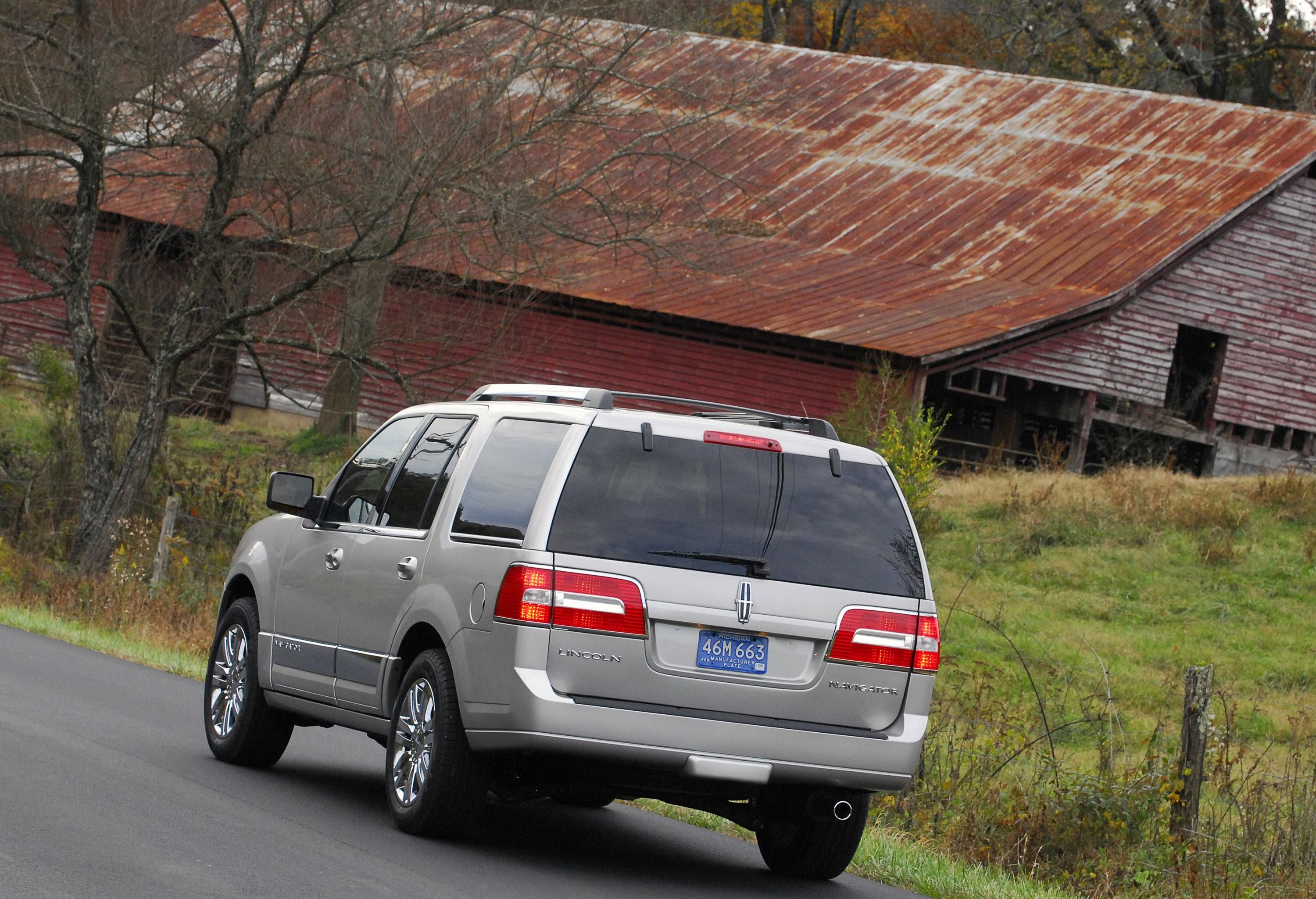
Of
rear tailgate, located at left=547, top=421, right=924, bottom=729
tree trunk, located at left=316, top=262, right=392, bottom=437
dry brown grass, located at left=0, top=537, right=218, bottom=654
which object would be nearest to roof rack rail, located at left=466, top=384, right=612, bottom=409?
rear tailgate, located at left=547, top=421, right=924, bottom=729

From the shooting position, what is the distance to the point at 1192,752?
906 cm

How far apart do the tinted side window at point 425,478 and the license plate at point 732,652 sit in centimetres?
157

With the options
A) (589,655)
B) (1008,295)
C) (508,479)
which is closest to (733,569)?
(589,655)

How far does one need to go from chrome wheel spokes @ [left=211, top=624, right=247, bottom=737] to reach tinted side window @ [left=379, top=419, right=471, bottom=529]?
1.63 meters

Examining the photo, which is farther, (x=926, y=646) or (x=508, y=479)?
(x=508, y=479)

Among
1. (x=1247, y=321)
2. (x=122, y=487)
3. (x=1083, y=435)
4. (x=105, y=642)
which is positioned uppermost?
(x=1247, y=321)

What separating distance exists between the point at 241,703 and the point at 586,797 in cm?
234

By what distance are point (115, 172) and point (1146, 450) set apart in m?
20.2

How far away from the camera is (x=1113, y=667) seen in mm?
19594

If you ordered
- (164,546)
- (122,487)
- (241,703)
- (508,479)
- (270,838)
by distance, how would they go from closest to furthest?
(270,838), (508,479), (241,703), (164,546), (122,487)

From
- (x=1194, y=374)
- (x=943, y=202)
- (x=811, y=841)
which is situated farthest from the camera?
(x=1194, y=374)

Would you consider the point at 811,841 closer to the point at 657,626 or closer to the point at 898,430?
the point at 657,626

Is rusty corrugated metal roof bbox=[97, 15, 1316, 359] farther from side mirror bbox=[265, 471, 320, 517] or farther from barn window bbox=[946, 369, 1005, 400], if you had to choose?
side mirror bbox=[265, 471, 320, 517]

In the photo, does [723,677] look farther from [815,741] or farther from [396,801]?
[396,801]
